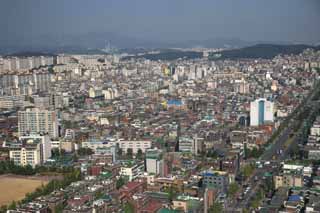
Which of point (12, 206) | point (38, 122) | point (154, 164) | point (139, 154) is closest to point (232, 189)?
point (154, 164)

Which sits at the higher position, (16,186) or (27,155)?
(27,155)

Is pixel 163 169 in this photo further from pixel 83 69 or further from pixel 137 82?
pixel 83 69

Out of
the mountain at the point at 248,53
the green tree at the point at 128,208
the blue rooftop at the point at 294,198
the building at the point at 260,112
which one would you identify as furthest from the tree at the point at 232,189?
the mountain at the point at 248,53

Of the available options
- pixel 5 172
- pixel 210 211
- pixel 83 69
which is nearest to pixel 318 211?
pixel 210 211

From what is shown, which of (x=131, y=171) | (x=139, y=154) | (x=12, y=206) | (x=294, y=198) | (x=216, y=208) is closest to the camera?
(x=216, y=208)

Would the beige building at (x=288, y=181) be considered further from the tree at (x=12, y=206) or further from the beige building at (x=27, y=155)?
the beige building at (x=27, y=155)

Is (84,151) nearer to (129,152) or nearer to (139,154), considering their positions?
(129,152)
